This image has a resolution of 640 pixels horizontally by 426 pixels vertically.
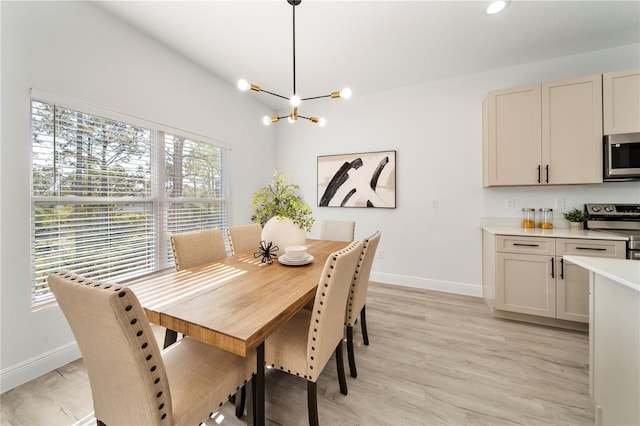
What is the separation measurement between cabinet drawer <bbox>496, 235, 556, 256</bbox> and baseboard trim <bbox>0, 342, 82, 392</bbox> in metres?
3.86

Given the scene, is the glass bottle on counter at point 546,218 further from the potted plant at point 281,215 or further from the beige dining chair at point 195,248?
the beige dining chair at point 195,248

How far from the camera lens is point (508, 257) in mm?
2451

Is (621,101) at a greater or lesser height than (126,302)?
greater

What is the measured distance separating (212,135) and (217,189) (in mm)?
694

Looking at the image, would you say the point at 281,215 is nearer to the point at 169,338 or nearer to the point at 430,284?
the point at 169,338

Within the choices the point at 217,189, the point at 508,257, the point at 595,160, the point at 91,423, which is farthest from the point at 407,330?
the point at 217,189

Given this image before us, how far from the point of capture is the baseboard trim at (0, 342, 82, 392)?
1571mm

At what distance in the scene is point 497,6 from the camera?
1930 millimetres

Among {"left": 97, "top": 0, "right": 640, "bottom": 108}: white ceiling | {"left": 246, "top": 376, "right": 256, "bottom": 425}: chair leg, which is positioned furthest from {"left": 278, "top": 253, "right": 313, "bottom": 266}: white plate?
Answer: {"left": 97, "top": 0, "right": 640, "bottom": 108}: white ceiling

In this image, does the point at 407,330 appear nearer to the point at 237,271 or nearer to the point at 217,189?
the point at 237,271

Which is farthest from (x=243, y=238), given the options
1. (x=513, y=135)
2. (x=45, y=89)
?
(x=513, y=135)

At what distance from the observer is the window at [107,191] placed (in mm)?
1767

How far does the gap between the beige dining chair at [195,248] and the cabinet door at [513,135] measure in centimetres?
296

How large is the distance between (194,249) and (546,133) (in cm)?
354
